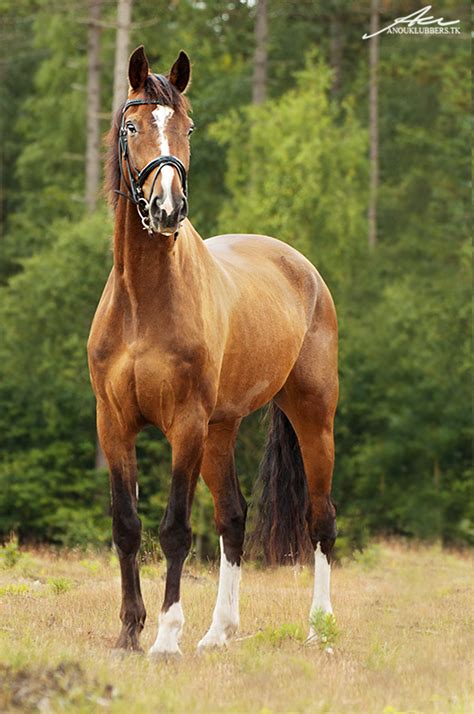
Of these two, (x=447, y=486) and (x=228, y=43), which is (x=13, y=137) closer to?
(x=228, y=43)

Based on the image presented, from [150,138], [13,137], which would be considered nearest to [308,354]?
[150,138]

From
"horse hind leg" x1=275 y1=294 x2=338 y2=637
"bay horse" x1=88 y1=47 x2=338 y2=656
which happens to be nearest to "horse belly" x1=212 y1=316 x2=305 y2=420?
"bay horse" x1=88 y1=47 x2=338 y2=656

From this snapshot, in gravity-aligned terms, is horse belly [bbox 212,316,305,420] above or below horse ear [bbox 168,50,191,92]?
below

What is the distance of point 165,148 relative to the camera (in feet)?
19.7

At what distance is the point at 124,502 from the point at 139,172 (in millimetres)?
1846

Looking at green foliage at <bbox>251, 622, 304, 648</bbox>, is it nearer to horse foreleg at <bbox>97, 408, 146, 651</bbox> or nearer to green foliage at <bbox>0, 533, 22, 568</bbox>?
horse foreleg at <bbox>97, 408, 146, 651</bbox>

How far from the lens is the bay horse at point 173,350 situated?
6.18 m

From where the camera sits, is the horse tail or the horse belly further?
the horse tail

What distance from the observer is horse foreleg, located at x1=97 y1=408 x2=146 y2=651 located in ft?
21.5

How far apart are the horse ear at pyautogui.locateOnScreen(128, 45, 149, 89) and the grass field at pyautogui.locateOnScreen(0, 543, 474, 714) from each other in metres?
3.01

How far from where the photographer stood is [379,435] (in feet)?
89.5

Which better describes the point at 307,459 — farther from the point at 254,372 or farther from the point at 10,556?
the point at 10,556

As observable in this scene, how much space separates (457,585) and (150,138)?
6.48m
